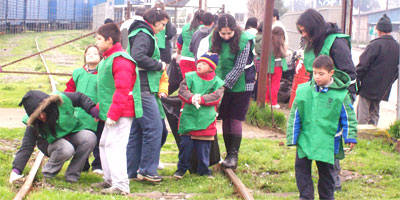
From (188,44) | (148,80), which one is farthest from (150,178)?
(188,44)

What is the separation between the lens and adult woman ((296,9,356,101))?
6.82 metres

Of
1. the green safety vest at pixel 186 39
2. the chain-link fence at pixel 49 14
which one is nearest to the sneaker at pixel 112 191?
the green safety vest at pixel 186 39

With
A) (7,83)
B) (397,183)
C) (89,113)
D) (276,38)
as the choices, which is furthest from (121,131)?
(7,83)

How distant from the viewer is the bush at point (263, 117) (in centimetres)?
1218

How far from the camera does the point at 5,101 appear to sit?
571 inches

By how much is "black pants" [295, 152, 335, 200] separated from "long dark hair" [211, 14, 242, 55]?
7.27 feet

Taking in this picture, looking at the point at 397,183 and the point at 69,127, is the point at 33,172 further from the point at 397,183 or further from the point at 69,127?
the point at 397,183

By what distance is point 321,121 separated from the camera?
240 inches

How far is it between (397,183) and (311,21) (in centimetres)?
247

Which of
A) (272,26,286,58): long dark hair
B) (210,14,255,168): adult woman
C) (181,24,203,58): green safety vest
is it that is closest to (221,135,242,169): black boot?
(210,14,255,168): adult woman

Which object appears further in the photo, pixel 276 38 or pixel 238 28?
pixel 276 38

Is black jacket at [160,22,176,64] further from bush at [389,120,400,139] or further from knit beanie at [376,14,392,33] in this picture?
bush at [389,120,400,139]

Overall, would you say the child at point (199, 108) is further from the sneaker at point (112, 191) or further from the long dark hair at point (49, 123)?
the long dark hair at point (49, 123)

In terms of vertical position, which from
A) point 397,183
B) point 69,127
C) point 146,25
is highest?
point 146,25
